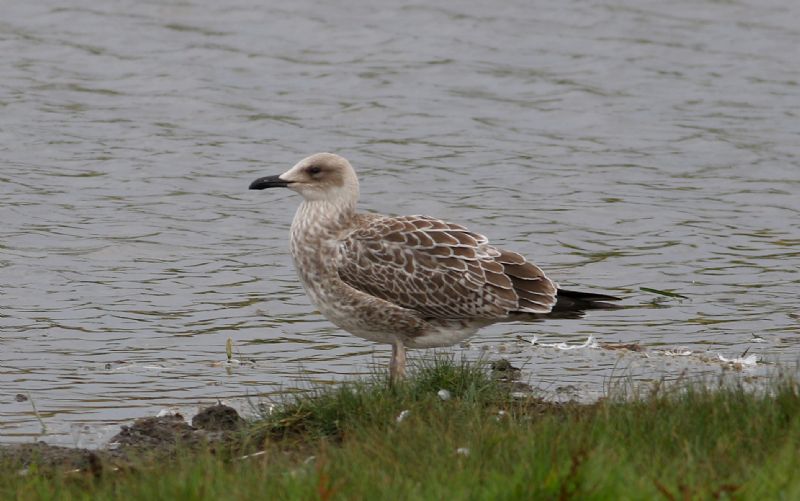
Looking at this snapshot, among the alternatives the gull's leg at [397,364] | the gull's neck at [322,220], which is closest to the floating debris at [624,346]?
the gull's leg at [397,364]

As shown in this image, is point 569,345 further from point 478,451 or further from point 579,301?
point 478,451

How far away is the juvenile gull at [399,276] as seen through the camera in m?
9.43

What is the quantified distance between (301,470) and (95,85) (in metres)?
13.3

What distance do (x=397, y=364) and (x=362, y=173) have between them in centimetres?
730

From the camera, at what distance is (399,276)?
952cm

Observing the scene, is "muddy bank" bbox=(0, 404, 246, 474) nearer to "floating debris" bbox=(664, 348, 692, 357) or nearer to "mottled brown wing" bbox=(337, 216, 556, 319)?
"mottled brown wing" bbox=(337, 216, 556, 319)

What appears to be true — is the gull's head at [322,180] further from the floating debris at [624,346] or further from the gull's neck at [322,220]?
the floating debris at [624,346]

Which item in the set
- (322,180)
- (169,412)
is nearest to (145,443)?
(169,412)

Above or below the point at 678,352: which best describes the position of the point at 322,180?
above

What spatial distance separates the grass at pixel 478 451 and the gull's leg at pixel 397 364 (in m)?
0.13

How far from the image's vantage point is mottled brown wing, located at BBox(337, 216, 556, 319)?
31.1 ft

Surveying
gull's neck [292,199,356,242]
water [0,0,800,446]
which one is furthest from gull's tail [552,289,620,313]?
gull's neck [292,199,356,242]

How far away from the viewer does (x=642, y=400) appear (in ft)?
24.9

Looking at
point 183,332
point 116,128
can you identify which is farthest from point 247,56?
point 183,332
